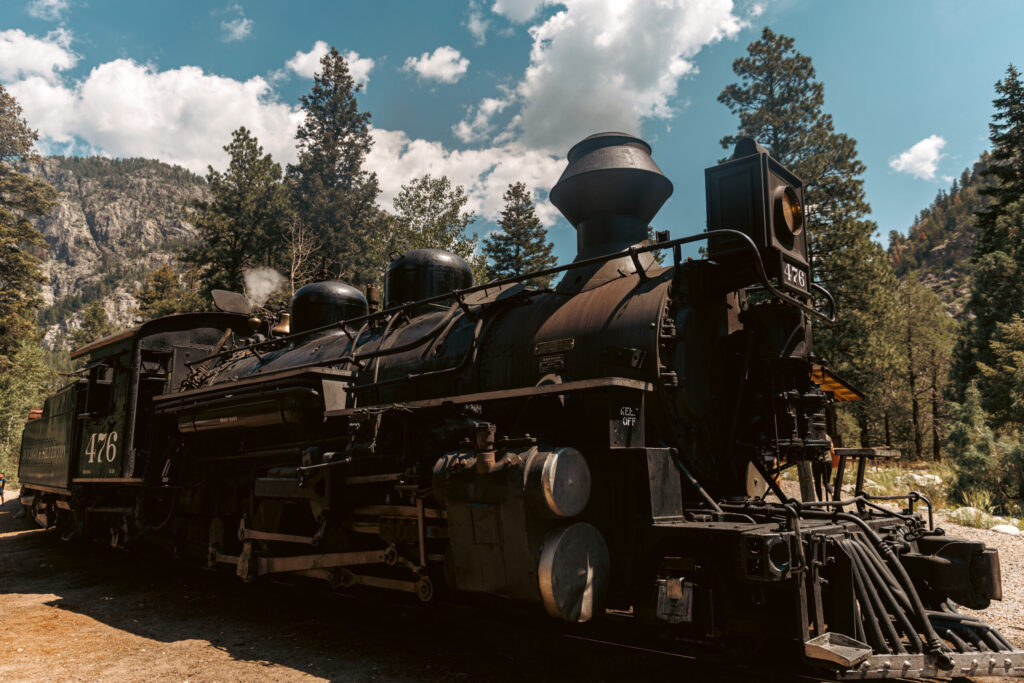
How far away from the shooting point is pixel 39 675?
4875mm

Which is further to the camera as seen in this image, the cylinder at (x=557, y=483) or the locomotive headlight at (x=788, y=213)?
the locomotive headlight at (x=788, y=213)

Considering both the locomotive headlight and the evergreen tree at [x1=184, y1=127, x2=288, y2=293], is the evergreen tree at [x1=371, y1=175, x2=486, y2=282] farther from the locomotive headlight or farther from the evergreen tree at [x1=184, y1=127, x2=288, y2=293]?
the locomotive headlight

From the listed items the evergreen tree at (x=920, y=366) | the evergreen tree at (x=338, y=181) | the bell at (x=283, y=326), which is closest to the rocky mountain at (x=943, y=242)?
the evergreen tree at (x=920, y=366)

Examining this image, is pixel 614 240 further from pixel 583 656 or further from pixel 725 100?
pixel 725 100

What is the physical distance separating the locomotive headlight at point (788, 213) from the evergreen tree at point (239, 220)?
32.3m

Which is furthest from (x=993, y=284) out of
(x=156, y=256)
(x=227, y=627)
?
(x=156, y=256)

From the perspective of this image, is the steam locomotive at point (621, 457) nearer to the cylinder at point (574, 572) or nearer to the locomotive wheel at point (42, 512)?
the cylinder at point (574, 572)

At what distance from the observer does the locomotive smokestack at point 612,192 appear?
5.54 metres

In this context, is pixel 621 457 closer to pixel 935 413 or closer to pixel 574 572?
pixel 574 572

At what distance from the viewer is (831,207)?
84.9ft

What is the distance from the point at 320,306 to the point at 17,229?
3334cm

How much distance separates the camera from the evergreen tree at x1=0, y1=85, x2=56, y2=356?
3241 cm

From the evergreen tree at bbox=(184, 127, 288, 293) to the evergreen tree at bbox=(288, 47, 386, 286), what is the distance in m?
2.34

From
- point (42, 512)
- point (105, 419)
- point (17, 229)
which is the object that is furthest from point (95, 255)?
point (105, 419)
